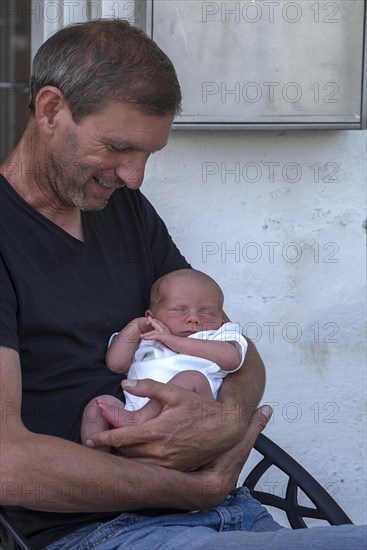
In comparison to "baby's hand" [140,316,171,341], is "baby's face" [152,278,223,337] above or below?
above

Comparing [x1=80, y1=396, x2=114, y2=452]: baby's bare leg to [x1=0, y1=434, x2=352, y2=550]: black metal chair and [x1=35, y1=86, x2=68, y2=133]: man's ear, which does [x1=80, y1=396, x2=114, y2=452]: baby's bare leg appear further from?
[x1=35, y1=86, x2=68, y2=133]: man's ear

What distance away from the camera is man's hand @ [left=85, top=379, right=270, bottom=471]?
261cm

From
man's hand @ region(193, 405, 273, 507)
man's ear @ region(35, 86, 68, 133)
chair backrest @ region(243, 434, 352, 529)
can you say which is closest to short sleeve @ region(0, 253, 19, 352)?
man's ear @ region(35, 86, 68, 133)

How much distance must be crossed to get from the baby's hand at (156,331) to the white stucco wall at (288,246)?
0.78 meters

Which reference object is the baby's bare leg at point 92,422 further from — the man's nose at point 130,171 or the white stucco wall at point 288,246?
the white stucco wall at point 288,246

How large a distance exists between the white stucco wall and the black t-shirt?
A: 2.25 ft

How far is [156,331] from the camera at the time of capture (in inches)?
113

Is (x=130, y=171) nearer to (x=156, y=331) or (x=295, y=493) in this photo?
(x=156, y=331)

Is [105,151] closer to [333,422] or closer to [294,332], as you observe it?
[294,332]

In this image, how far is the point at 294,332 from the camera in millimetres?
3711

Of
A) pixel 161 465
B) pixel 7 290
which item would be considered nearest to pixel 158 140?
pixel 7 290

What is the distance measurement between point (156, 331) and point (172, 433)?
343 mm

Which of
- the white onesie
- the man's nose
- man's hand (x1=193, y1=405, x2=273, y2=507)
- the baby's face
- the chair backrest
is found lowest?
the chair backrest

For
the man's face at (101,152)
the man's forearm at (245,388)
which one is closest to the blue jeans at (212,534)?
the man's forearm at (245,388)
